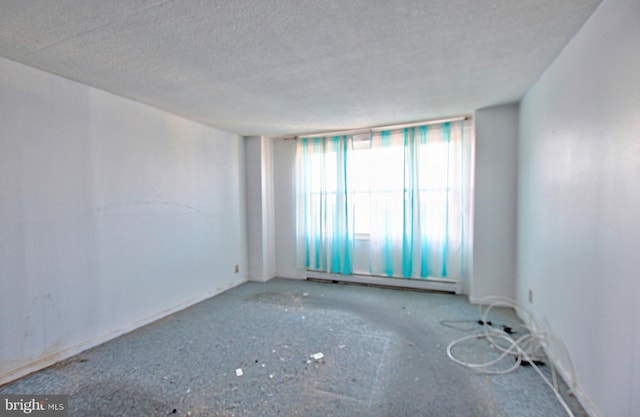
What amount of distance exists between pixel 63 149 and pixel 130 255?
1.10m

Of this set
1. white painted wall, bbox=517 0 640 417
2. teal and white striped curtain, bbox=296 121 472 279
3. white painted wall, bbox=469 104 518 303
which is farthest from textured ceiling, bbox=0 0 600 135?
teal and white striped curtain, bbox=296 121 472 279

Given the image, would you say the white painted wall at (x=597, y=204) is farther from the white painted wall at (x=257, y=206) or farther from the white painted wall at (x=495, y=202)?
the white painted wall at (x=257, y=206)

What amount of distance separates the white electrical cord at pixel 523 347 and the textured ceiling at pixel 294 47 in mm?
2107

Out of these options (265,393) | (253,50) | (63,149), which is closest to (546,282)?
(265,393)

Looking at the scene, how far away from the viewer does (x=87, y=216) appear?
8.27 ft

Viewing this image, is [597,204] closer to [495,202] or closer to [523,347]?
[523,347]

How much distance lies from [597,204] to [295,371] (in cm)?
220

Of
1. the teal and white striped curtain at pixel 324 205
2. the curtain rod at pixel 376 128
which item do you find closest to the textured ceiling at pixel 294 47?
the curtain rod at pixel 376 128

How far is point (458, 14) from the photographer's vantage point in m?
1.56

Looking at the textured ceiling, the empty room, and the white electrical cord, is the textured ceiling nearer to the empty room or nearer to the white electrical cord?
the empty room

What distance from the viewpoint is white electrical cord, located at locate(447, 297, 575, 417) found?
6.49 feet

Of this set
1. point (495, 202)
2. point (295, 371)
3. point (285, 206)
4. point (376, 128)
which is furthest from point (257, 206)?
point (495, 202)

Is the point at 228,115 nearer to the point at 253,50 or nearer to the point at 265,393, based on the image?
the point at 253,50

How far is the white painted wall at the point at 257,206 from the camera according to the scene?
456 centimetres
